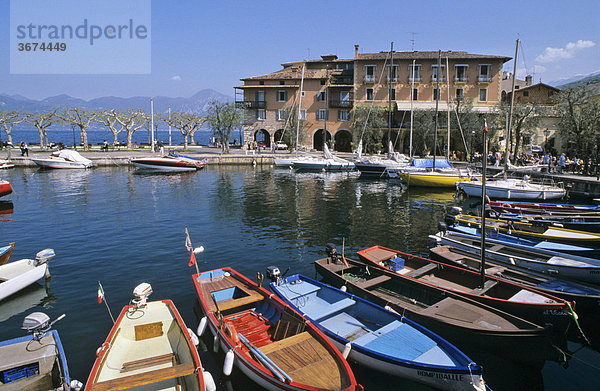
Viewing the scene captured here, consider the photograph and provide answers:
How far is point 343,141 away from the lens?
2805 inches

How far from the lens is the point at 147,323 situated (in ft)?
33.2

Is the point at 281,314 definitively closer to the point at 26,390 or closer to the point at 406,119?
the point at 26,390

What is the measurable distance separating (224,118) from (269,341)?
5739 cm

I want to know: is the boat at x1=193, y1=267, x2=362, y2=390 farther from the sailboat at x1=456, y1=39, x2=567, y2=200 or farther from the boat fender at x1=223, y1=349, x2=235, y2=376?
the sailboat at x1=456, y1=39, x2=567, y2=200

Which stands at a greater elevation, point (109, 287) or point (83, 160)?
point (83, 160)

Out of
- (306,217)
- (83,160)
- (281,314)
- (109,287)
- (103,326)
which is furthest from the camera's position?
(83,160)

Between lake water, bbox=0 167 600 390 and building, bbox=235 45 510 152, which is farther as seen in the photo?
building, bbox=235 45 510 152

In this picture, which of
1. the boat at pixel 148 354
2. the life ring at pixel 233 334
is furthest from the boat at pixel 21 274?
the life ring at pixel 233 334

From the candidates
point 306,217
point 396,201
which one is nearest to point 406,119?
point 396,201

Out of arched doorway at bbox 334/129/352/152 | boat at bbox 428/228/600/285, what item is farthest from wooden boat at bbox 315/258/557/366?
arched doorway at bbox 334/129/352/152

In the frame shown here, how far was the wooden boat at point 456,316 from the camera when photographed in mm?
9516

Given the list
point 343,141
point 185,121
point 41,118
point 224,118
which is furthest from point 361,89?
point 41,118

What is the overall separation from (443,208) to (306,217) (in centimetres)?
1164

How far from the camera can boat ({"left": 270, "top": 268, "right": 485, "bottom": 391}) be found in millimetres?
8273
